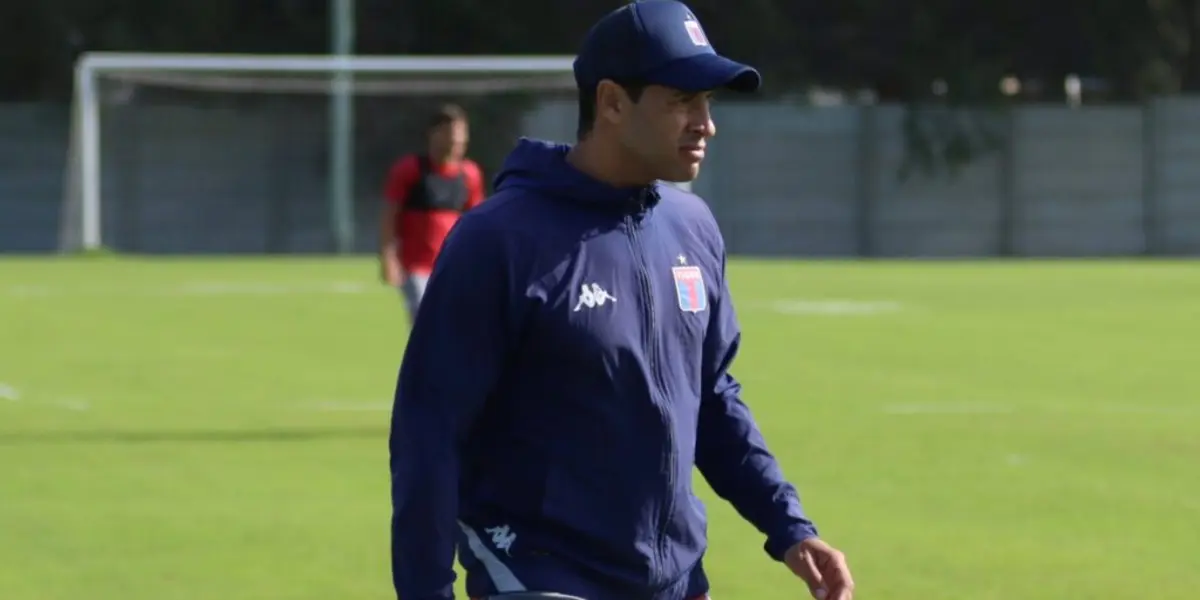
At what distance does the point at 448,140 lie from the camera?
1591 cm

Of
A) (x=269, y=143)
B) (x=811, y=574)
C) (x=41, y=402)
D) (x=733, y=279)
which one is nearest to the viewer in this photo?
(x=811, y=574)

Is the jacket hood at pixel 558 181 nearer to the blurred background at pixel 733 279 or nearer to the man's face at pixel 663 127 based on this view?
the man's face at pixel 663 127

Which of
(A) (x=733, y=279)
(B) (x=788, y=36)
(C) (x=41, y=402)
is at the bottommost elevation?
(A) (x=733, y=279)

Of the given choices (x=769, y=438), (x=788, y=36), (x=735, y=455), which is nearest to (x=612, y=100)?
(x=735, y=455)

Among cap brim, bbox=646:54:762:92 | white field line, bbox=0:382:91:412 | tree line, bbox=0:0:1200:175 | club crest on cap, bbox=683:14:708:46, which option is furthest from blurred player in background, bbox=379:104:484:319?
tree line, bbox=0:0:1200:175

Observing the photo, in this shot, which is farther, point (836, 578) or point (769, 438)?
point (769, 438)

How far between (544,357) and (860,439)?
9.61m

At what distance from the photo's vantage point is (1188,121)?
4678cm

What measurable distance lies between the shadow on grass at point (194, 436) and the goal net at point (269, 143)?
26561 mm

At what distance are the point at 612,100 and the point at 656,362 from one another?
0.48 m

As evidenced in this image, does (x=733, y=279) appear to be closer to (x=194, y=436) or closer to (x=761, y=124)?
(x=761, y=124)

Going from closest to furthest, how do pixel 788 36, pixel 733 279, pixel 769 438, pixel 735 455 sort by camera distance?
1. pixel 735 455
2. pixel 769 438
3. pixel 733 279
4. pixel 788 36

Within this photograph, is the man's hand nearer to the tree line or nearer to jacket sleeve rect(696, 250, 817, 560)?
jacket sleeve rect(696, 250, 817, 560)

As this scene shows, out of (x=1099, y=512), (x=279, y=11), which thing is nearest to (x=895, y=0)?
(x=279, y=11)
